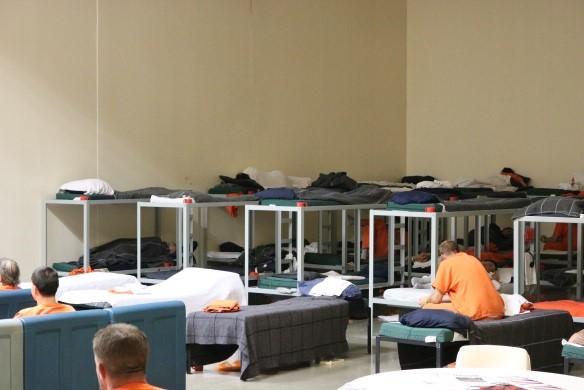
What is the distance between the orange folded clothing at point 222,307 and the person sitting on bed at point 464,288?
5.15 feet

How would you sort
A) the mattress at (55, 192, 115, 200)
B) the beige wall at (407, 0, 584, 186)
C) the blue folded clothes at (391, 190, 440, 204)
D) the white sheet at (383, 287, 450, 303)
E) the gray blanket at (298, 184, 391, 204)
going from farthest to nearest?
the beige wall at (407, 0, 584, 186) < the gray blanket at (298, 184, 391, 204) < the mattress at (55, 192, 115, 200) < the blue folded clothes at (391, 190, 440, 204) < the white sheet at (383, 287, 450, 303)

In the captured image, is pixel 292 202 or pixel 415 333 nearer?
pixel 415 333

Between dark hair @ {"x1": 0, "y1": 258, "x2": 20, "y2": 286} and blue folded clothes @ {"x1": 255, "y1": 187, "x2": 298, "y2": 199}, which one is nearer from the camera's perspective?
dark hair @ {"x1": 0, "y1": 258, "x2": 20, "y2": 286}

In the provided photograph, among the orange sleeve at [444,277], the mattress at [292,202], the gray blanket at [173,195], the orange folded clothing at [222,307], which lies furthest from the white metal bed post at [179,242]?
the orange sleeve at [444,277]

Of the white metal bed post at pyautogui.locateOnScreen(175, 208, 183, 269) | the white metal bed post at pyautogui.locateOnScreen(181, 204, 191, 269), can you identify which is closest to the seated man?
the white metal bed post at pyautogui.locateOnScreen(181, 204, 191, 269)

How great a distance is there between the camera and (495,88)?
14.8m

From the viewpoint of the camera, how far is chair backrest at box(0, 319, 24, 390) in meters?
5.04

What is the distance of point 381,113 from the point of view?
1531 cm

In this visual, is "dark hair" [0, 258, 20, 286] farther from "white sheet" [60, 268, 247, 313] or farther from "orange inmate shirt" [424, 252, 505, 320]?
"orange inmate shirt" [424, 252, 505, 320]

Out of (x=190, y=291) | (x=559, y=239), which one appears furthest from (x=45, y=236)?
(x=559, y=239)

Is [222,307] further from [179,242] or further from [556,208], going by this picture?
[179,242]

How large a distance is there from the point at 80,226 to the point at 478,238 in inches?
168

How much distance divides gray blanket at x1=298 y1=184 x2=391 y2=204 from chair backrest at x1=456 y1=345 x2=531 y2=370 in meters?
5.24

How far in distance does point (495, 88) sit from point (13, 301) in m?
9.79
